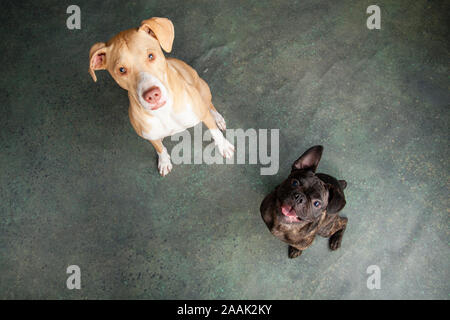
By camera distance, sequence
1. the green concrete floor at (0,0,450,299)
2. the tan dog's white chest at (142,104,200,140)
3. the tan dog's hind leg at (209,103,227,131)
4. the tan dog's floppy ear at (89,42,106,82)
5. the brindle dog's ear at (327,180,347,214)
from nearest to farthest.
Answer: the tan dog's floppy ear at (89,42,106,82) → the brindle dog's ear at (327,180,347,214) → the tan dog's white chest at (142,104,200,140) → the green concrete floor at (0,0,450,299) → the tan dog's hind leg at (209,103,227,131)

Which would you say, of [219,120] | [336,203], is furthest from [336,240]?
[219,120]

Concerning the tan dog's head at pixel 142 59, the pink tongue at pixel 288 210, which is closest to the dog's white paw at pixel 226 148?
the pink tongue at pixel 288 210

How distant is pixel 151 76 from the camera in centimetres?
232

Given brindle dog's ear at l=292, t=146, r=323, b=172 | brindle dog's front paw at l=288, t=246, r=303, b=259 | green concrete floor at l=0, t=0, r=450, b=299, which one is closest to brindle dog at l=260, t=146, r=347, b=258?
brindle dog's ear at l=292, t=146, r=323, b=172

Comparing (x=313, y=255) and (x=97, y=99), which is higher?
(x=97, y=99)

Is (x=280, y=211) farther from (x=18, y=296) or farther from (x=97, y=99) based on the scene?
(x=18, y=296)

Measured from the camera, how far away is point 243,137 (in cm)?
396

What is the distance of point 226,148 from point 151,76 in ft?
5.43

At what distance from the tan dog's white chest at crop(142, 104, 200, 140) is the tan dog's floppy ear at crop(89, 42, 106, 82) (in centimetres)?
56

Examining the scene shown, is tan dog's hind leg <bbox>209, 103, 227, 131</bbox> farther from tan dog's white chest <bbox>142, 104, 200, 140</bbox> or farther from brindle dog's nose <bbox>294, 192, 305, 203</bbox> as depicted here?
brindle dog's nose <bbox>294, 192, 305, 203</bbox>

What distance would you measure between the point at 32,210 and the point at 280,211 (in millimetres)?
3088

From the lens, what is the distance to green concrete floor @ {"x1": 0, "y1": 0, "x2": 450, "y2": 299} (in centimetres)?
371

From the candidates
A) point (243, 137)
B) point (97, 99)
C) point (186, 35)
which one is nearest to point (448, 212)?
point (243, 137)

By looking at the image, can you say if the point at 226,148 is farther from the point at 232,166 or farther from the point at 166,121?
the point at 166,121
